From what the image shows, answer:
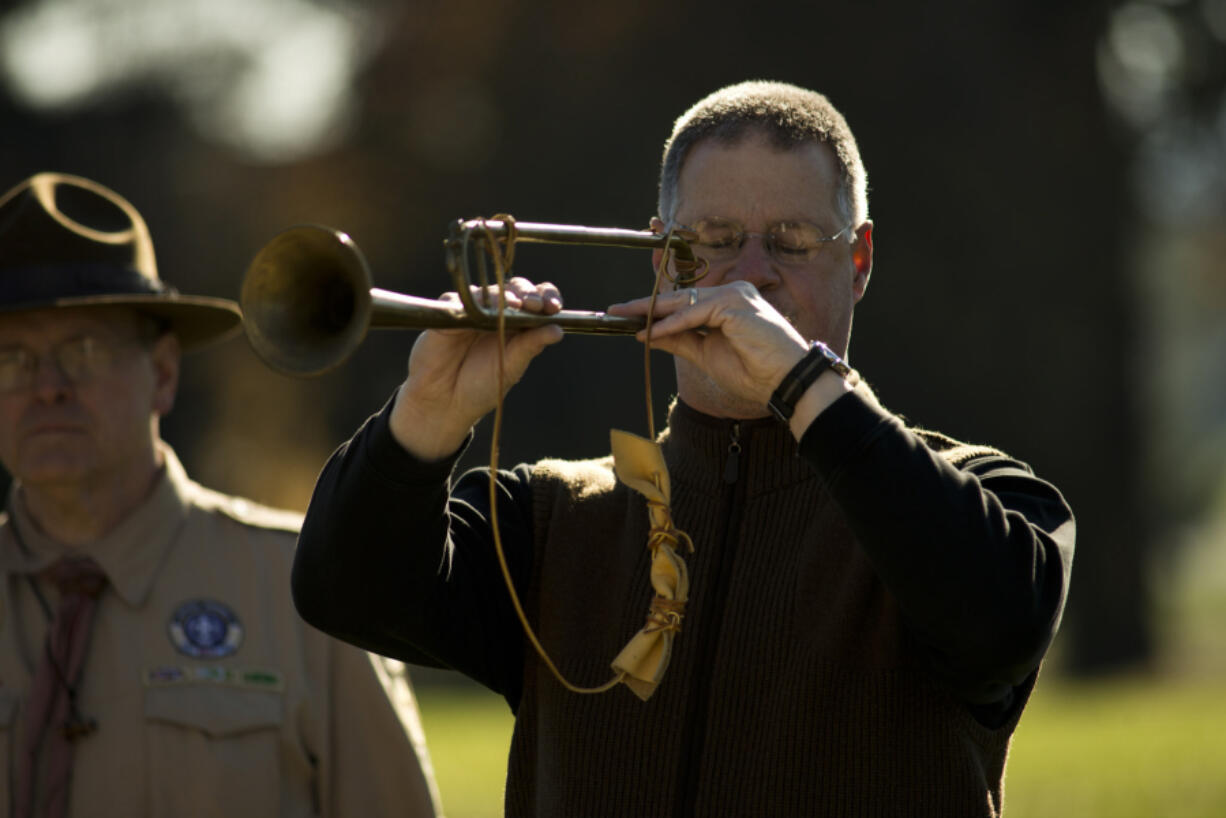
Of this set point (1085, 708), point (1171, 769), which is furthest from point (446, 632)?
point (1085, 708)

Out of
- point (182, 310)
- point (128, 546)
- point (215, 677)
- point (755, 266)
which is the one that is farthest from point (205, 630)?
point (755, 266)

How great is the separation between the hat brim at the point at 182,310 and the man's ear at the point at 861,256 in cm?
167

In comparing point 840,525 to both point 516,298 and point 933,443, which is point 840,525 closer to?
point 933,443

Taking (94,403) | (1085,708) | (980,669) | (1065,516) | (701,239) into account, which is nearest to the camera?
(980,669)

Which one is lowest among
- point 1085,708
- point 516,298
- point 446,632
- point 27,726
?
point 1085,708

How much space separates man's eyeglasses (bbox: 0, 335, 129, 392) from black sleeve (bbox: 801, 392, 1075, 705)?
241 centimetres

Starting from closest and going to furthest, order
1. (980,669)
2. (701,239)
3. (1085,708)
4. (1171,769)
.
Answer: (980,669) → (701,239) → (1171,769) → (1085,708)

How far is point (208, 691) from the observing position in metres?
4.64

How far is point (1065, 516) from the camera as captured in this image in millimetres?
3543

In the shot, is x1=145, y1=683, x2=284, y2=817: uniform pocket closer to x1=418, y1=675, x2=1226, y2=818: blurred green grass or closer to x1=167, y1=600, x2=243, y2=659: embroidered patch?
x1=167, y1=600, x2=243, y2=659: embroidered patch

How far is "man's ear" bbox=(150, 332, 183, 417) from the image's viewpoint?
16.7ft

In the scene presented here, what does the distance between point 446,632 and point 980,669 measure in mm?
1098

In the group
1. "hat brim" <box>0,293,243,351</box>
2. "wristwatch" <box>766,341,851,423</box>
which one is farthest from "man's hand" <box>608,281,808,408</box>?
Answer: "hat brim" <box>0,293,243,351</box>

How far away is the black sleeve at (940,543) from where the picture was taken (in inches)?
123
